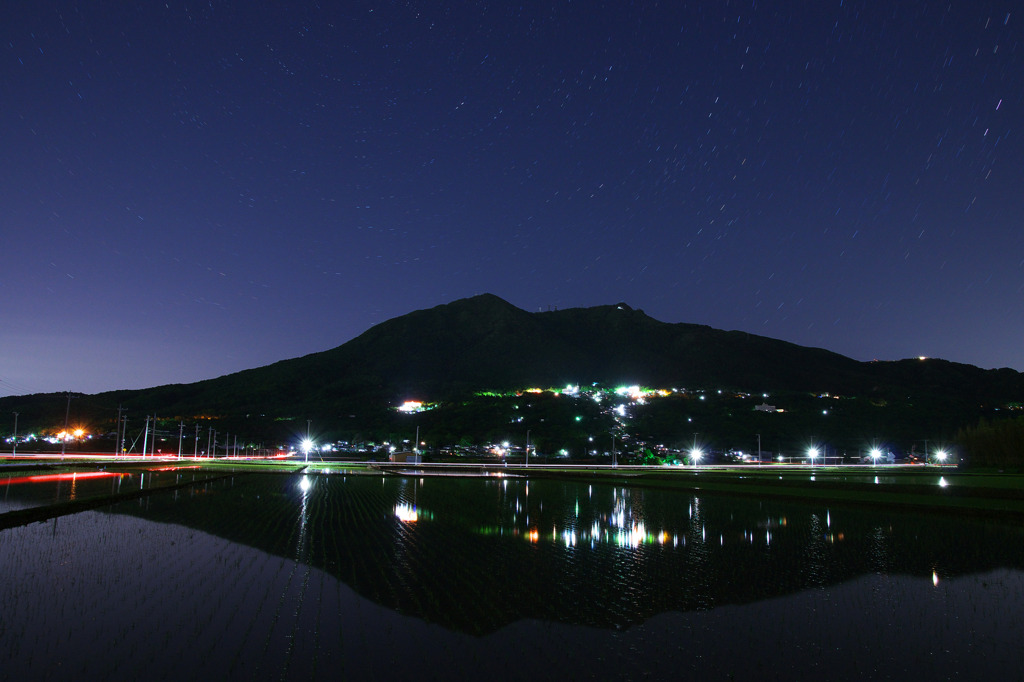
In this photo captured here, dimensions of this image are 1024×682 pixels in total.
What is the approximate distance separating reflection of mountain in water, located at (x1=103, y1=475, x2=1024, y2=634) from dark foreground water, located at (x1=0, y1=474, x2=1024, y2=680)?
7 centimetres

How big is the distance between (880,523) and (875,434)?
417ft

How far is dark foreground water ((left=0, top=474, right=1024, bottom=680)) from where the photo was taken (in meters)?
6.45

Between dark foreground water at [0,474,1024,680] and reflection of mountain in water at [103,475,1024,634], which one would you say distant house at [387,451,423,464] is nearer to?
reflection of mountain in water at [103,475,1024,634]

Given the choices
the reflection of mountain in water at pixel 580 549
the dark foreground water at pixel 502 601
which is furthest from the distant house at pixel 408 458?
the dark foreground water at pixel 502 601

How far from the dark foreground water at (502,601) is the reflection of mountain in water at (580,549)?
0.07m

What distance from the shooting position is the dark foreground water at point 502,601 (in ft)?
21.2

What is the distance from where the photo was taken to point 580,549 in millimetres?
13648

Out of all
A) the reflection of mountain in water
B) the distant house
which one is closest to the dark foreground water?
the reflection of mountain in water

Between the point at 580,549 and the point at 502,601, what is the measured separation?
5102 millimetres

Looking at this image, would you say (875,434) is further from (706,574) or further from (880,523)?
(706,574)

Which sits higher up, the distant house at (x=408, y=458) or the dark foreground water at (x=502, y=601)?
the dark foreground water at (x=502, y=601)

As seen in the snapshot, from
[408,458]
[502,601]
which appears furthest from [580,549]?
[408,458]

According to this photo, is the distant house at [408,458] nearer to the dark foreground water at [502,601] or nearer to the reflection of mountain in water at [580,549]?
the reflection of mountain in water at [580,549]

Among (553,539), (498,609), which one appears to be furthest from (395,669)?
(553,539)
